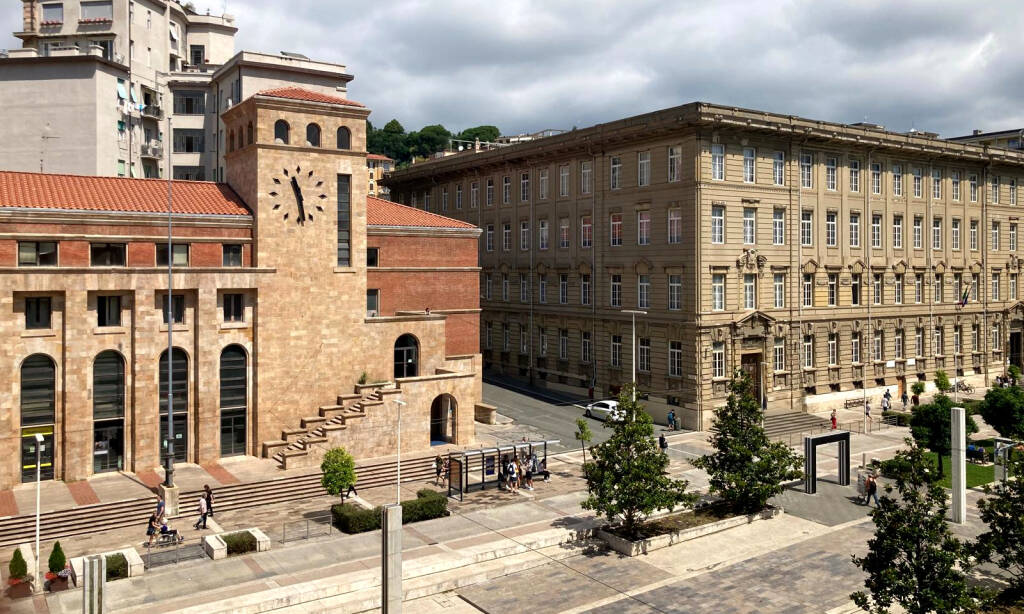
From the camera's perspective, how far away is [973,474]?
45875mm

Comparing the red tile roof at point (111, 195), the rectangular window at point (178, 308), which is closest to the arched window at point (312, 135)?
the red tile roof at point (111, 195)

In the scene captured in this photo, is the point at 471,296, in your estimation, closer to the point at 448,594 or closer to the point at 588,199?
the point at 588,199

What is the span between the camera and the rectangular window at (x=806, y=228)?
60094 mm

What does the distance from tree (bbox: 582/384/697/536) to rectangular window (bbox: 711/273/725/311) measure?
2224 cm

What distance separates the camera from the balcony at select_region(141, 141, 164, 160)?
6831cm

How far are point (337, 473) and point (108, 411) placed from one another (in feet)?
41.4

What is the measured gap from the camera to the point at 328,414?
45656 millimetres

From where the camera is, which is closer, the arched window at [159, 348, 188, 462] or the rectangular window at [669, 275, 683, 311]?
the arched window at [159, 348, 188, 462]

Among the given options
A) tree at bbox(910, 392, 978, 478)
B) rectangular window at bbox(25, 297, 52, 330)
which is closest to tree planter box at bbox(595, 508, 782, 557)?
tree at bbox(910, 392, 978, 478)

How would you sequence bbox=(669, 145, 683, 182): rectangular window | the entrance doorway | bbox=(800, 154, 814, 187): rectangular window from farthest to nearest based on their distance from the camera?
bbox=(800, 154, 814, 187): rectangular window
the entrance doorway
bbox=(669, 145, 683, 182): rectangular window

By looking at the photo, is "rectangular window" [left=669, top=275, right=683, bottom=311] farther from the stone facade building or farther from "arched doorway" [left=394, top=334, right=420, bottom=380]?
"arched doorway" [left=394, top=334, right=420, bottom=380]

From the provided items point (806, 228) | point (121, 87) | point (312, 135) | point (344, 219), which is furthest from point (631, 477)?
point (121, 87)

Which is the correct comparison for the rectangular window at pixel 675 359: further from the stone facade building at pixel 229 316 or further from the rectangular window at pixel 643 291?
the stone facade building at pixel 229 316

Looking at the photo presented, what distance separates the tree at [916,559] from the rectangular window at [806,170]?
39.3 m
